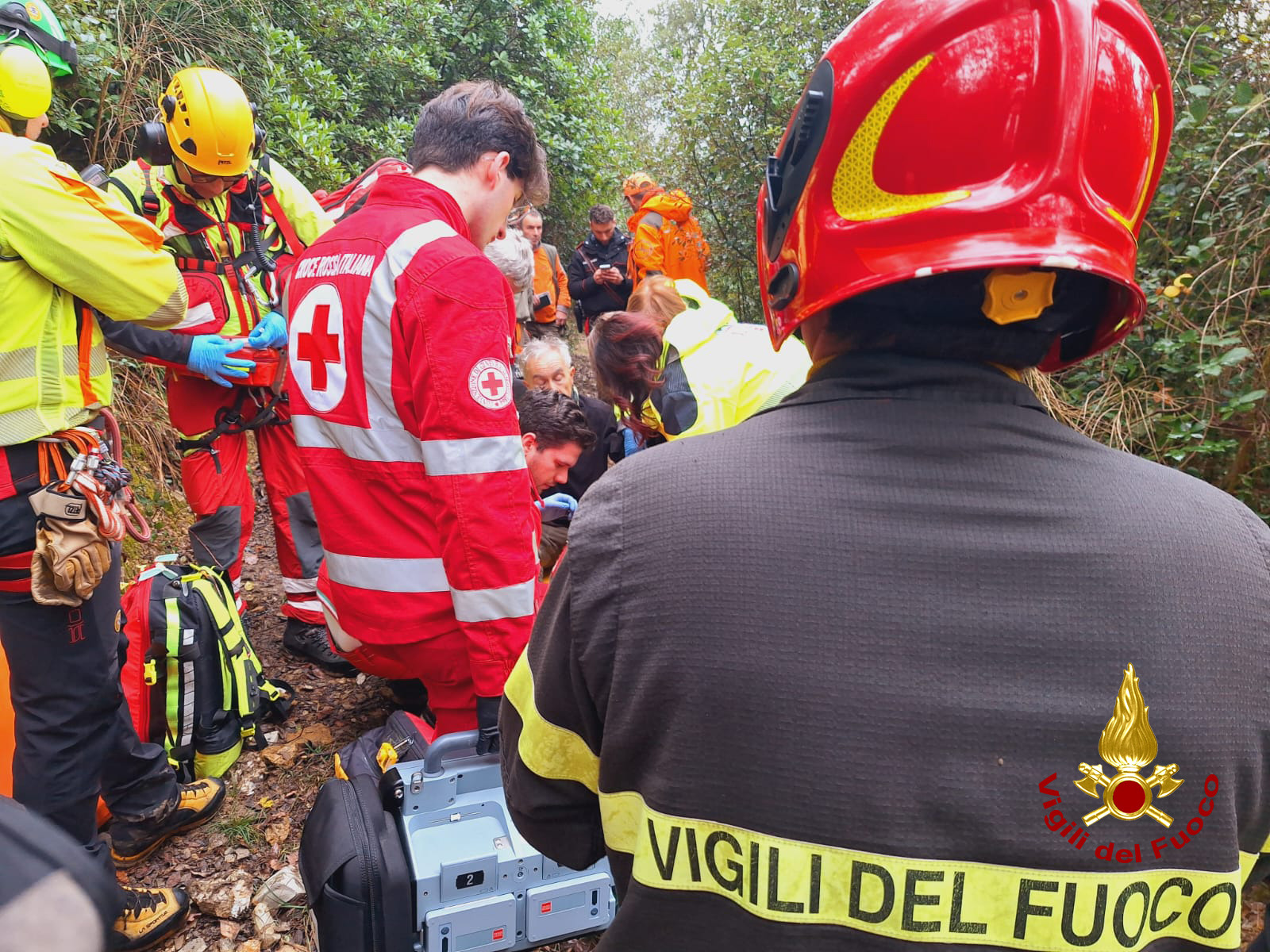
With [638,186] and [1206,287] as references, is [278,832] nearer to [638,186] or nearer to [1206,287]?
[1206,287]

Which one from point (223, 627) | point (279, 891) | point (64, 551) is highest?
point (64, 551)

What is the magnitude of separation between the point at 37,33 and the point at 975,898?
363 centimetres

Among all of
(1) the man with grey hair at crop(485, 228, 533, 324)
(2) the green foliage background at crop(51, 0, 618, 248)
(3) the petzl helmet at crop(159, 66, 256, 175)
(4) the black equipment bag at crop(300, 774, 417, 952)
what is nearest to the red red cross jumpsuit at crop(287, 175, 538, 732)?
(4) the black equipment bag at crop(300, 774, 417, 952)

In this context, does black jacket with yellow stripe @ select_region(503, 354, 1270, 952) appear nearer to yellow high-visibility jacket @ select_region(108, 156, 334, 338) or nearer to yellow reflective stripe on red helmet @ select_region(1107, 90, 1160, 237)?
yellow reflective stripe on red helmet @ select_region(1107, 90, 1160, 237)

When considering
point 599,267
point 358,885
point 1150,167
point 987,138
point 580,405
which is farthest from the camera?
point 599,267

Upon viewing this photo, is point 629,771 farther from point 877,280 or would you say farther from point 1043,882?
point 877,280

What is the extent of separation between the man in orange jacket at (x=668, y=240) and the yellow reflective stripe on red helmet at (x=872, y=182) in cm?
633

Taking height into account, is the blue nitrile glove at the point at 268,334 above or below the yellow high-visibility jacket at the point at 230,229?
below

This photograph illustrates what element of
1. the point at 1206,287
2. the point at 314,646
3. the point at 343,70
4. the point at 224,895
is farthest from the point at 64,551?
the point at 343,70

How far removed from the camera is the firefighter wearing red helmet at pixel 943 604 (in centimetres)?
85

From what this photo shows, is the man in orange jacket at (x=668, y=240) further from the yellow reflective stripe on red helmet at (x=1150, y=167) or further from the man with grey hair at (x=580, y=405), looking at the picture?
the yellow reflective stripe on red helmet at (x=1150, y=167)

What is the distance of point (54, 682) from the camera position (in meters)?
2.45

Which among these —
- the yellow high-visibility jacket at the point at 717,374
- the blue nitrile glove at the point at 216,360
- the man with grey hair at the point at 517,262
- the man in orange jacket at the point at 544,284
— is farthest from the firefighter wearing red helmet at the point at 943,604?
the man in orange jacket at the point at 544,284

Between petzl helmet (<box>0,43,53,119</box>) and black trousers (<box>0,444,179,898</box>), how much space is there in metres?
1.05
